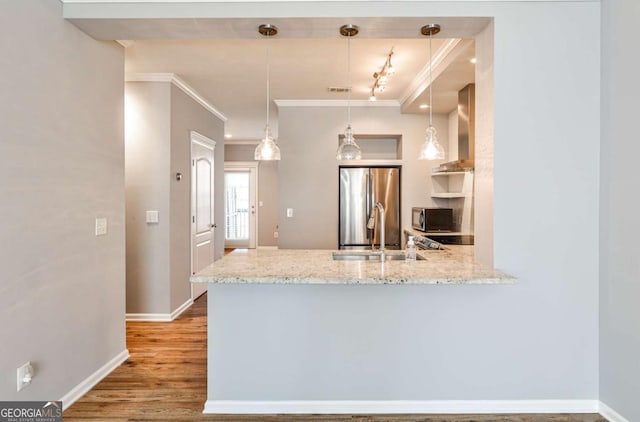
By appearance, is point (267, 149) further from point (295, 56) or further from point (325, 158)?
point (325, 158)

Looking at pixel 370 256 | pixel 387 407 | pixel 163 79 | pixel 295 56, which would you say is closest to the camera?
pixel 387 407

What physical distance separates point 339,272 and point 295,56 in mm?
2213

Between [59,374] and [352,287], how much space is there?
188 centimetres

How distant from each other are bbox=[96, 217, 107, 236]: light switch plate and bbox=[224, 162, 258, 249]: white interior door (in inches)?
247

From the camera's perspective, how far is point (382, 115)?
5.03 m

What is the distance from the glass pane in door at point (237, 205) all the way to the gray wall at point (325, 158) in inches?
164

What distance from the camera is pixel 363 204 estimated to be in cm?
505

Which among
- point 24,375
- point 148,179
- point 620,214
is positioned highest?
point 148,179

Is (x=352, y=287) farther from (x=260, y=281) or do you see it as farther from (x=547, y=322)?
(x=547, y=322)

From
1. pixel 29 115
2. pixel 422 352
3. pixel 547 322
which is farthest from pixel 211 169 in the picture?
pixel 547 322

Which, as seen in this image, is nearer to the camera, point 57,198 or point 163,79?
point 57,198

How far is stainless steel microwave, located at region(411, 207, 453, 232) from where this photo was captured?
173 inches

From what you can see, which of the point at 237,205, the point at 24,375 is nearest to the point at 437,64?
the point at 24,375

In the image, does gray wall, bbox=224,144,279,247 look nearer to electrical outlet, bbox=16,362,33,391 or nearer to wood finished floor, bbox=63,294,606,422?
wood finished floor, bbox=63,294,606,422
